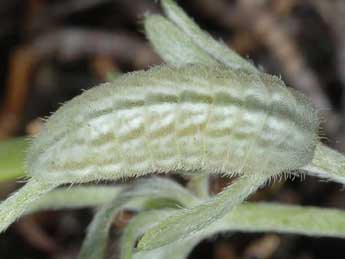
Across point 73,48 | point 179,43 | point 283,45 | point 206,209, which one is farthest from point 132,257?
point 73,48

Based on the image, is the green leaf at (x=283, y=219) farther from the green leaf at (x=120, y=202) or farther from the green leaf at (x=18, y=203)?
the green leaf at (x=18, y=203)

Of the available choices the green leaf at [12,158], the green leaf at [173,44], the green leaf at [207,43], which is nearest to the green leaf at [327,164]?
the green leaf at [207,43]

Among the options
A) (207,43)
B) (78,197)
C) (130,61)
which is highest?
(130,61)

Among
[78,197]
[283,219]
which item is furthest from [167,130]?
[78,197]

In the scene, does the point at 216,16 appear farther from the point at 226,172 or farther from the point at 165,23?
the point at 226,172

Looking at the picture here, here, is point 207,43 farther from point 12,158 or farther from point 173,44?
point 12,158

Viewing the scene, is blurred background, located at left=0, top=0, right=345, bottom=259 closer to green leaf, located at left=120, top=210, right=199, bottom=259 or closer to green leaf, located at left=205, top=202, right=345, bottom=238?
green leaf, located at left=205, top=202, right=345, bottom=238
